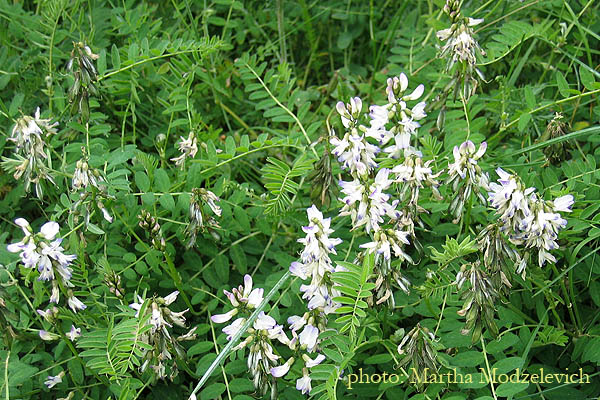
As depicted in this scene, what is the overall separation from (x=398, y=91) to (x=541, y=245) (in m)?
0.69

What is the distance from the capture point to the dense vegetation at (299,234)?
2217mm

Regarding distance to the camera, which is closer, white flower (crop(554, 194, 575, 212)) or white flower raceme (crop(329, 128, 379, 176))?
white flower (crop(554, 194, 575, 212))

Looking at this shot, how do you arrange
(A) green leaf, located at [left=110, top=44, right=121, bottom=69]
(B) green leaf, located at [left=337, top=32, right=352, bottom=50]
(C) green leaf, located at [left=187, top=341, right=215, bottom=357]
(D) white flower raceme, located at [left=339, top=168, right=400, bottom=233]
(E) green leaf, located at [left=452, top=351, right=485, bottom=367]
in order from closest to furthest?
(D) white flower raceme, located at [left=339, top=168, right=400, bottom=233], (E) green leaf, located at [left=452, top=351, right=485, bottom=367], (C) green leaf, located at [left=187, top=341, right=215, bottom=357], (A) green leaf, located at [left=110, top=44, right=121, bottom=69], (B) green leaf, located at [left=337, top=32, right=352, bottom=50]

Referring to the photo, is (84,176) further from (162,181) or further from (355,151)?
(355,151)

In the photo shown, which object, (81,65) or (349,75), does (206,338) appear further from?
(349,75)

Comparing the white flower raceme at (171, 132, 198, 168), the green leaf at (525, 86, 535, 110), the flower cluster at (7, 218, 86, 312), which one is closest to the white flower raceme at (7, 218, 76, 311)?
the flower cluster at (7, 218, 86, 312)

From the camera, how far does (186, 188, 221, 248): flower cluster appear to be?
2.50 m

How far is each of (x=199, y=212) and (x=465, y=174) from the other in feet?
3.05

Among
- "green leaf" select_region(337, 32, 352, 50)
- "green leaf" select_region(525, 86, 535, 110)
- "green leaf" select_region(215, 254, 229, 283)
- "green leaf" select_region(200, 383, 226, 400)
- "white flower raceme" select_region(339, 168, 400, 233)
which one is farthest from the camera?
"green leaf" select_region(337, 32, 352, 50)

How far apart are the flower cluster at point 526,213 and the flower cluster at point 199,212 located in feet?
3.16

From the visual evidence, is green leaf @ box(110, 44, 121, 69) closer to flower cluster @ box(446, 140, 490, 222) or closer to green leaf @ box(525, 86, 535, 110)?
flower cluster @ box(446, 140, 490, 222)

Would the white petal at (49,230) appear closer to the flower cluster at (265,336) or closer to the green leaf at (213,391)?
the flower cluster at (265,336)

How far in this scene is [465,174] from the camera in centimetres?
228

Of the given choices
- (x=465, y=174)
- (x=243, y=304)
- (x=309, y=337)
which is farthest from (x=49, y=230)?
(x=465, y=174)
